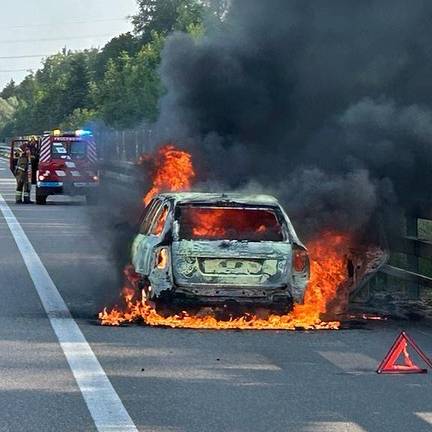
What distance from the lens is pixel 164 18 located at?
124 metres

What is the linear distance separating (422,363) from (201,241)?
2838 mm

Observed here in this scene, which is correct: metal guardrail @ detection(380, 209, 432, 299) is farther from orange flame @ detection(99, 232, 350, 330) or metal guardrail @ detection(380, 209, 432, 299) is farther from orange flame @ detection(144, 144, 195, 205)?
orange flame @ detection(144, 144, 195, 205)

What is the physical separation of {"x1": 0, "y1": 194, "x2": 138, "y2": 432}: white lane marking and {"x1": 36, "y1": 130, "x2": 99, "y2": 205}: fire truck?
58.6 feet

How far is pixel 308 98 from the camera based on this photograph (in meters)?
19.4

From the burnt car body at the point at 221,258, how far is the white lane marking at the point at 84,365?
1.01m

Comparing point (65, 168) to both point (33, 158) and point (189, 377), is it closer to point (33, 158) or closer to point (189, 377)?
point (33, 158)

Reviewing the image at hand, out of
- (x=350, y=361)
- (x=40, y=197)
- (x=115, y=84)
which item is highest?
(x=115, y=84)

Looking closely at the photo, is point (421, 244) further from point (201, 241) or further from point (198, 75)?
point (198, 75)

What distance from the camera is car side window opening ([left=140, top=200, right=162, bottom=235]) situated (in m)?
13.1

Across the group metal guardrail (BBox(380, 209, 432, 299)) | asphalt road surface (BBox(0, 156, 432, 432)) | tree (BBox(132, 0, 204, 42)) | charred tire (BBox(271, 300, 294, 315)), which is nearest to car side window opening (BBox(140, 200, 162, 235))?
asphalt road surface (BBox(0, 156, 432, 432))

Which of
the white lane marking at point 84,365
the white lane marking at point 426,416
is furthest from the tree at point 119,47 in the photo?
the white lane marking at point 426,416

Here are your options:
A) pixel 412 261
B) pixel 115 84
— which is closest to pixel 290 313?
pixel 412 261

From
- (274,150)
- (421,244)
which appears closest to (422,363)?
(421,244)

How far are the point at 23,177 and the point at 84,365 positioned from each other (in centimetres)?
2588
